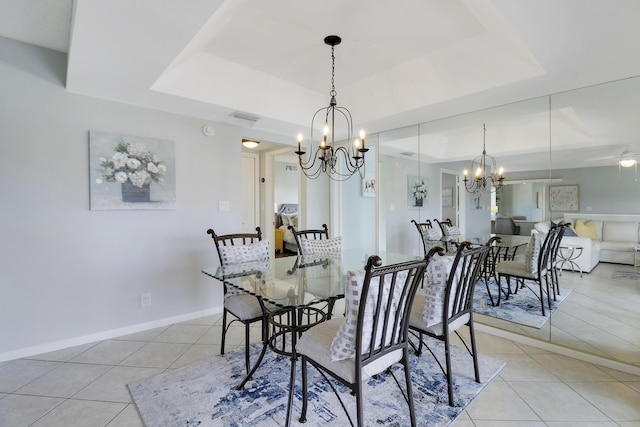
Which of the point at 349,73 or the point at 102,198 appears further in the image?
the point at 349,73

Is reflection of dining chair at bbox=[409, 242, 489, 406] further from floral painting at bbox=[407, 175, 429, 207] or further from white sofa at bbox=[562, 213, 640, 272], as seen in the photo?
floral painting at bbox=[407, 175, 429, 207]

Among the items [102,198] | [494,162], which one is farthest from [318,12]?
[102,198]

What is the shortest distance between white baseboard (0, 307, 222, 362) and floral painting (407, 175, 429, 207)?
2696 millimetres

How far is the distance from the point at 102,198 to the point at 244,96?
1.62 meters

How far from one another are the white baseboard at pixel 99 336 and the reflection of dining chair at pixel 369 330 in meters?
2.15

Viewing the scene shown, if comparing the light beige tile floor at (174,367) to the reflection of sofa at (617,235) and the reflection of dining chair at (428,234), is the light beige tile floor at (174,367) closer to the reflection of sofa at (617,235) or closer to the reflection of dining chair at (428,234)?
the reflection of sofa at (617,235)

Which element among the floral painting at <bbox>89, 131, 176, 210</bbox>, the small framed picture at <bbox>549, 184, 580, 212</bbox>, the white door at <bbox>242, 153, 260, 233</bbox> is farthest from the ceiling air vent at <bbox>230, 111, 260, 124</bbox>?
the small framed picture at <bbox>549, 184, 580, 212</bbox>

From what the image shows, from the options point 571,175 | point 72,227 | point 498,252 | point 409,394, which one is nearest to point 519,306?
point 498,252

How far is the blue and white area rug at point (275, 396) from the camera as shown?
1.72m

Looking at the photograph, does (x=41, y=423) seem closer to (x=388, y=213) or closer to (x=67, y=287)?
(x=67, y=287)

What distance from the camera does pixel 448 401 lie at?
73.1 inches

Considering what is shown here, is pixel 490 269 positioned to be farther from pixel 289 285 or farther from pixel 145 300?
pixel 145 300

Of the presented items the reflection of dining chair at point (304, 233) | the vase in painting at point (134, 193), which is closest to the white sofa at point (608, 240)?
the reflection of dining chair at point (304, 233)

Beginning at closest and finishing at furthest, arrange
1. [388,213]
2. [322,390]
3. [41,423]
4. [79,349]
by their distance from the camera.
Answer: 1. [41,423]
2. [322,390]
3. [79,349]
4. [388,213]
